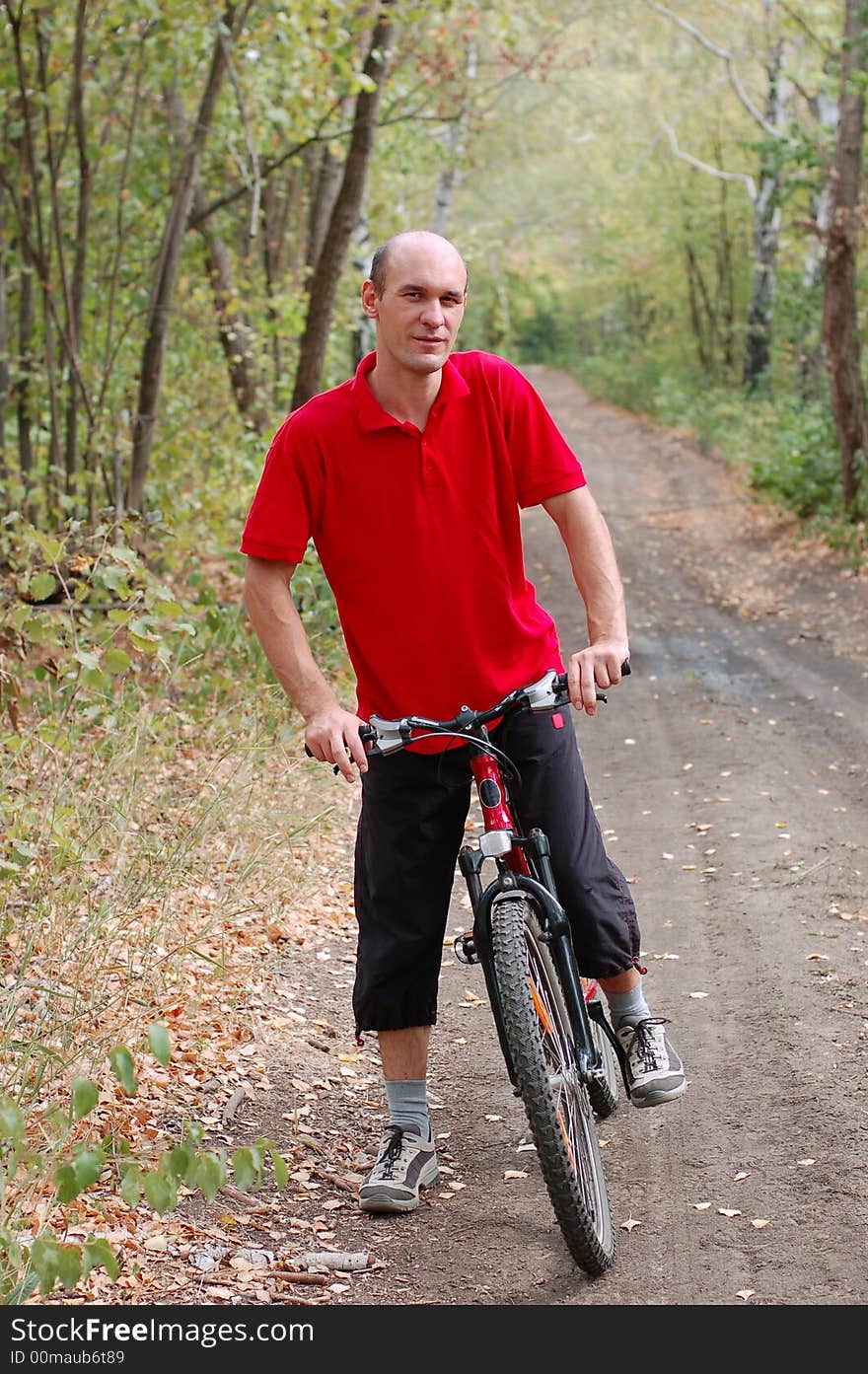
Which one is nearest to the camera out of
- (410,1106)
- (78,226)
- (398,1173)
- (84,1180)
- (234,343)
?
(84,1180)

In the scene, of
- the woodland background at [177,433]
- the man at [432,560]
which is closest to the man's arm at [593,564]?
the man at [432,560]

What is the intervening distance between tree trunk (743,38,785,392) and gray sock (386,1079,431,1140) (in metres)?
22.8

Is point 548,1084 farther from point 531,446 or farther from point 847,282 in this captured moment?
point 847,282

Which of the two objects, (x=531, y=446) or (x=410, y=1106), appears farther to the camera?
(x=410, y=1106)

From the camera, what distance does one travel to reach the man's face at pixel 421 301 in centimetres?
331

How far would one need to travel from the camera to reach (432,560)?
11.3 feet

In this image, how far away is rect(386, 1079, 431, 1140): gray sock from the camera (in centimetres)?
392

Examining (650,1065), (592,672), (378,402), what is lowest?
(650,1065)

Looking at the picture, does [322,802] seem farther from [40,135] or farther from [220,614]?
[40,135]

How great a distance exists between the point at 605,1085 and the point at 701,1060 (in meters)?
0.68

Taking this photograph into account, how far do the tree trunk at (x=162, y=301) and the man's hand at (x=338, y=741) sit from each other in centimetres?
680

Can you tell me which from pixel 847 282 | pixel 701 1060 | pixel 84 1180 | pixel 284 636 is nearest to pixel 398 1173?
pixel 701 1060

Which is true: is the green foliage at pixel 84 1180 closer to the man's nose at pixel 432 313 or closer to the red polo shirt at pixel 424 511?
the red polo shirt at pixel 424 511

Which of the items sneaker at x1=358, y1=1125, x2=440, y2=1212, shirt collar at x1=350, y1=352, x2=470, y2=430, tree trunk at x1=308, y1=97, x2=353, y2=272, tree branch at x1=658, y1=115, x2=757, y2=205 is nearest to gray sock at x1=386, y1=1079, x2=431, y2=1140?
sneaker at x1=358, y1=1125, x2=440, y2=1212
